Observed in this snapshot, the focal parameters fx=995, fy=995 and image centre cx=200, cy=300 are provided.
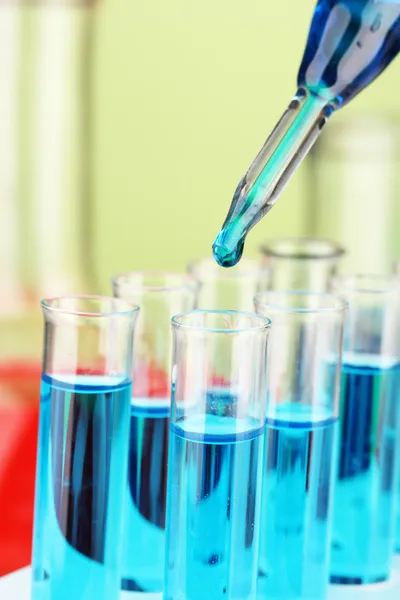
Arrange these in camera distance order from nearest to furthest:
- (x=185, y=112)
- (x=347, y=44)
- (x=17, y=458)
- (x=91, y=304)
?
(x=347, y=44) → (x=91, y=304) → (x=17, y=458) → (x=185, y=112)

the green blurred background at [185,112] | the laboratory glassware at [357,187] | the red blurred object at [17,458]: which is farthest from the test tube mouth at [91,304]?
the green blurred background at [185,112]

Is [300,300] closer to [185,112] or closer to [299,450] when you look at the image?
[299,450]

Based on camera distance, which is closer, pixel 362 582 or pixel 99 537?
pixel 99 537

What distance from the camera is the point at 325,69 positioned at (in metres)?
0.64

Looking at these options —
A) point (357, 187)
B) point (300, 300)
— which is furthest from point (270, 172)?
point (357, 187)

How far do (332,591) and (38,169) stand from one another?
94 cm

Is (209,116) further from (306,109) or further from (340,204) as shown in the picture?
(306,109)

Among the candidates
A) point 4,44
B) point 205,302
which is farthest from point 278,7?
point 205,302

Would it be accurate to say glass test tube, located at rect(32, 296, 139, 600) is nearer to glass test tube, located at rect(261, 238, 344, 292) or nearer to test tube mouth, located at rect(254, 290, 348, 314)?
test tube mouth, located at rect(254, 290, 348, 314)

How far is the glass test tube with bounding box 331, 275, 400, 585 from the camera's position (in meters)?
0.80

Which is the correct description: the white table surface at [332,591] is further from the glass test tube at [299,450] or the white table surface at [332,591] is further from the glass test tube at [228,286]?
the glass test tube at [228,286]

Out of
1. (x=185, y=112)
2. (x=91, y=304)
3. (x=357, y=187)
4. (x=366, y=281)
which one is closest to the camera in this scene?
(x=91, y=304)

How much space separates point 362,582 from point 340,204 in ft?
4.47

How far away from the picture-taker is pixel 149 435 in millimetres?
760
